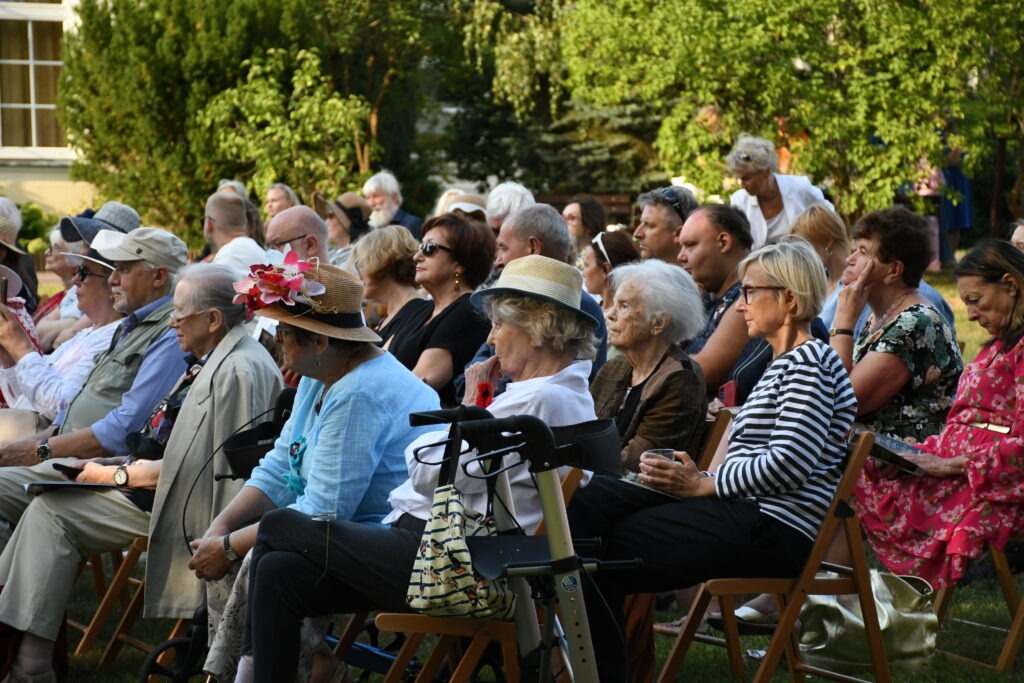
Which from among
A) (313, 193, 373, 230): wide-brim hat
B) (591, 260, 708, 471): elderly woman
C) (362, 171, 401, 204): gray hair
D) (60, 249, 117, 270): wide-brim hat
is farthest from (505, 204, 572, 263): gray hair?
(362, 171, 401, 204): gray hair

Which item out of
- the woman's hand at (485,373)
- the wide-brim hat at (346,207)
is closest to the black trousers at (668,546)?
the woman's hand at (485,373)

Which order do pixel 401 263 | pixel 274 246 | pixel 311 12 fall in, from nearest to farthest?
pixel 401 263, pixel 274 246, pixel 311 12

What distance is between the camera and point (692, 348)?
618 centimetres

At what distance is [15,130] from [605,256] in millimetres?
16172

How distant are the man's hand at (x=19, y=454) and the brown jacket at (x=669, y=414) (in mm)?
2750

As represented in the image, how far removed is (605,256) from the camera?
6.60 m

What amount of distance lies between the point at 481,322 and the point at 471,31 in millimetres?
Answer: 16045

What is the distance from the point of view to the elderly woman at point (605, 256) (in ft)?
21.6

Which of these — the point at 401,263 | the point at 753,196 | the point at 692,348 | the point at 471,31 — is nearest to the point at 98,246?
the point at 401,263

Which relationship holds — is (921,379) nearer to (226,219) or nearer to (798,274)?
(798,274)

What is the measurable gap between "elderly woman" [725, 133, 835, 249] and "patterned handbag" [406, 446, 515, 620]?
15.3 feet

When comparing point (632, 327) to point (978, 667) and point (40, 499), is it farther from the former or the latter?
point (40, 499)

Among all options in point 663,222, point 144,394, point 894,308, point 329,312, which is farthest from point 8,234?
point 894,308

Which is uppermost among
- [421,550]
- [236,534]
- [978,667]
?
[421,550]
